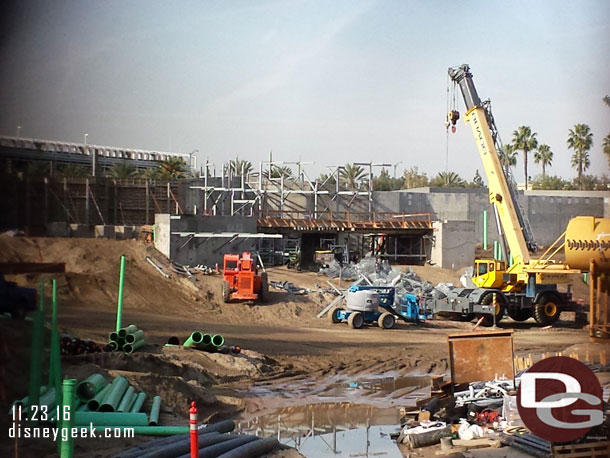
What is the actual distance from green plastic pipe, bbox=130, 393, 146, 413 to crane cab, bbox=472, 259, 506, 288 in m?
16.7

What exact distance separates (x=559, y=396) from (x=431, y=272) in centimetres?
2790

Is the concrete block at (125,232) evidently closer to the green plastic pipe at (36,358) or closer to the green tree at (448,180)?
the green plastic pipe at (36,358)

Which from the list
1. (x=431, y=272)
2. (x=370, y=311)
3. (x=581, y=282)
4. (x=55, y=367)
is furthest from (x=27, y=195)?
(x=431, y=272)

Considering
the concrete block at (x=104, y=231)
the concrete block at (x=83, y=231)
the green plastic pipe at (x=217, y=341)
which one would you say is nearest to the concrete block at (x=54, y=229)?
the concrete block at (x=83, y=231)

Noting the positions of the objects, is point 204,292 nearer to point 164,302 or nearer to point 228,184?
point 164,302

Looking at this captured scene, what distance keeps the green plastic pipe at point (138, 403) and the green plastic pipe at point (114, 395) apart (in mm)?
213

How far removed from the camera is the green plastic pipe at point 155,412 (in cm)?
987

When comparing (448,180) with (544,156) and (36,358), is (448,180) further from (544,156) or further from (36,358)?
(36,358)

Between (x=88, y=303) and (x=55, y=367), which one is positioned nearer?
(x=55, y=367)

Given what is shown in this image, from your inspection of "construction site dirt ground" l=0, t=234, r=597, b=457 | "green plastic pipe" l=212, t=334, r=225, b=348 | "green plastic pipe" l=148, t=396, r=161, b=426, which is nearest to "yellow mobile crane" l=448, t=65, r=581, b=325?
"construction site dirt ground" l=0, t=234, r=597, b=457

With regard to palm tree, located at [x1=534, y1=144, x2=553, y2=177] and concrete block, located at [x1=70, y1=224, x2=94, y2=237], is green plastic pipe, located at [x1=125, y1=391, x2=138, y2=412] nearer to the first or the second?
concrete block, located at [x1=70, y1=224, x2=94, y2=237]

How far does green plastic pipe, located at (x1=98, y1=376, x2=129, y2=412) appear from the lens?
31.3 feet

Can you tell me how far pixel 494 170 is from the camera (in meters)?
25.7

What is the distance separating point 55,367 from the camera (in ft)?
26.0
